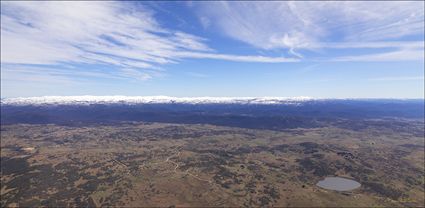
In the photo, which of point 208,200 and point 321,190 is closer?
point 208,200

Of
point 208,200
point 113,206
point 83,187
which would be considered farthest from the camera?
point 83,187

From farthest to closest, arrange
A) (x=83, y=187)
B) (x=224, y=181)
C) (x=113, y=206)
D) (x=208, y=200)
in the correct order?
(x=224, y=181) → (x=83, y=187) → (x=208, y=200) → (x=113, y=206)

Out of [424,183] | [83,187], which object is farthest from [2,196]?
[424,183]

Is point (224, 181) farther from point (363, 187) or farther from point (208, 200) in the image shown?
point (363, 187)

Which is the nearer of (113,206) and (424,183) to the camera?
(113,206)

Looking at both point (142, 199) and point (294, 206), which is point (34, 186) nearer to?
point (142, 199)

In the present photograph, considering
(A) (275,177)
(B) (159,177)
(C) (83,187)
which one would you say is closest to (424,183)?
(A) (275,177)
